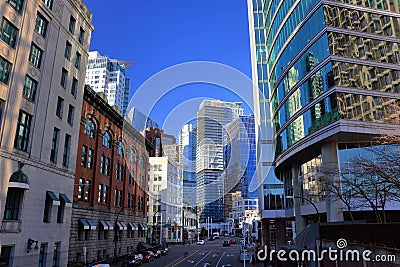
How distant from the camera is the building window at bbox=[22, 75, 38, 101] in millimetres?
27859

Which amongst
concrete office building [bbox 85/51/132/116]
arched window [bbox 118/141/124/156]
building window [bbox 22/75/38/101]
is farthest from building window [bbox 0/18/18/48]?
concrete office building [bbox 85/51/132/116]

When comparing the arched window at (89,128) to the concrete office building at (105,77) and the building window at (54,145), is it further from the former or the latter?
the concrete office building at (105,77)

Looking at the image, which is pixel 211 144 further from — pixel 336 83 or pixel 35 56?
pixel 336 83

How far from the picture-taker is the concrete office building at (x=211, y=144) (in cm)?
1470

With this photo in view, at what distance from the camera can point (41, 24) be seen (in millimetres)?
30422

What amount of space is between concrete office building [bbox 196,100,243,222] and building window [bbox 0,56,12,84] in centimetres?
1763

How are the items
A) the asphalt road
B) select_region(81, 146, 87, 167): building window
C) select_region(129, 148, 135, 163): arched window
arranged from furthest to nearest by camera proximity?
1. select_region(129, 148, 135, 163): arched window
2. the asphalt road
3. select_region(81, 146, 87, 167): building window

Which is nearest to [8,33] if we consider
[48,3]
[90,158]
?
[48,3]

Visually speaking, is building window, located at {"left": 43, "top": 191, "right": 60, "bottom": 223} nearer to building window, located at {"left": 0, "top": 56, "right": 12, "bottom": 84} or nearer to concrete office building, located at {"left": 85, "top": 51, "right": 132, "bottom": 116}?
building window, located at {"left": 0, "top": 56, "right": 12, "bottom": 84}

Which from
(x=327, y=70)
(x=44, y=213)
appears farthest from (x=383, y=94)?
(x=44, y=213)

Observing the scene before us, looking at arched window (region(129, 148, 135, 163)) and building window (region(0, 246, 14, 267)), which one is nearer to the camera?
building window (region(0, 246, 14, 267))

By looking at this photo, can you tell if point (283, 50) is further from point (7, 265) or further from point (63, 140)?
point (7, 265)

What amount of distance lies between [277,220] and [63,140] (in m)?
48.1

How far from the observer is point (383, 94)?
37.5m
